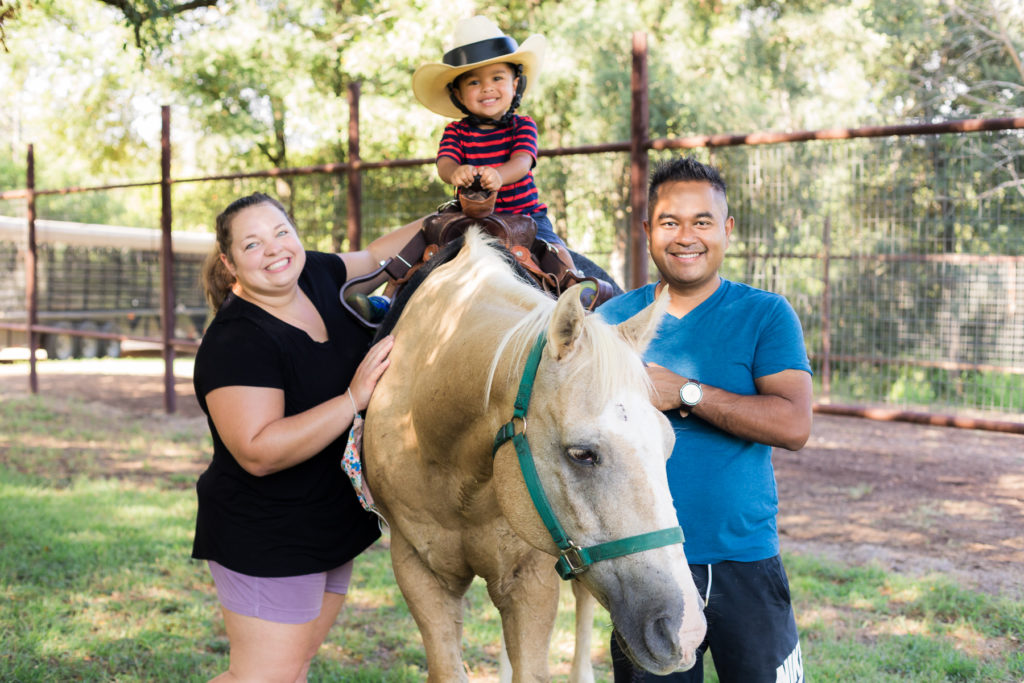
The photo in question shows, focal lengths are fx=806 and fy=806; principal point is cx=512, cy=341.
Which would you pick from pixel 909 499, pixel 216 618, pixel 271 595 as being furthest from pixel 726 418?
pixel 909 499

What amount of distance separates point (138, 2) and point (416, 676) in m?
3.72

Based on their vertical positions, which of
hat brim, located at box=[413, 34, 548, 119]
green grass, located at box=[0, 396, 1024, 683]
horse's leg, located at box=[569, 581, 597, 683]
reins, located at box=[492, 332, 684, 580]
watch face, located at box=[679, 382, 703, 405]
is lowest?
green grass, located at box=[0, 396, 1024, 683]

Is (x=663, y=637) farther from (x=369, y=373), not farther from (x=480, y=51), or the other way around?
(x=480, y=51)

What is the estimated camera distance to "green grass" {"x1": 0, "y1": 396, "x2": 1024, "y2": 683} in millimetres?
3365

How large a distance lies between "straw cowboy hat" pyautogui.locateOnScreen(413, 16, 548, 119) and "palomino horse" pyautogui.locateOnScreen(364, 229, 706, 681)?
0.86 metres

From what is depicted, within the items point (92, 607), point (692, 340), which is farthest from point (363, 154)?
point (692, 340)

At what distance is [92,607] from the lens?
400 cm

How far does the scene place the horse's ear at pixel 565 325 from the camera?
5.23ft

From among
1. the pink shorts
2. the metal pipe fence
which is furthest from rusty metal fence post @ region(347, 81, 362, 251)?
the pink shorts

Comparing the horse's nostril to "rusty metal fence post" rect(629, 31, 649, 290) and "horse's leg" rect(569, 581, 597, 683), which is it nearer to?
"horse's leg" rect(569, 581, 597, 683)

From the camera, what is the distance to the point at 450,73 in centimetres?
306

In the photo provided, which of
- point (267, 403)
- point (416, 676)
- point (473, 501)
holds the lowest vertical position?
point (416, 676)

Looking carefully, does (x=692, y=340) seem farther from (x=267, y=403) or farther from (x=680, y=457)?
(x=267, y=403)

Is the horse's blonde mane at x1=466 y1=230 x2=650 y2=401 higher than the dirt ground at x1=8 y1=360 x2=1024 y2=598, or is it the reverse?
the horse's blonde mane at x1=466 y1=230 x2=650 y2=401
